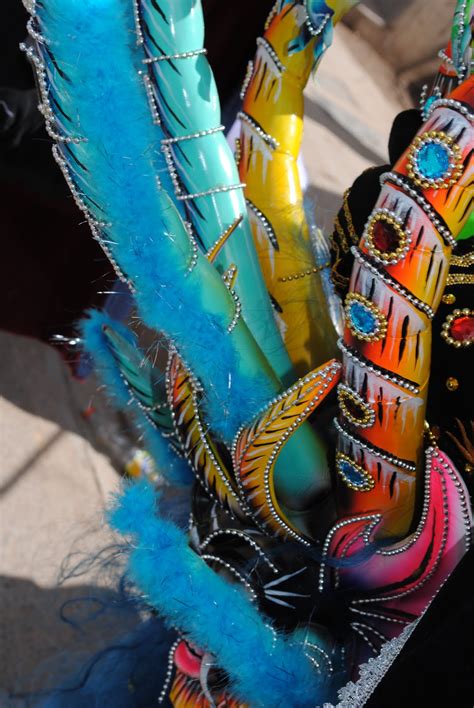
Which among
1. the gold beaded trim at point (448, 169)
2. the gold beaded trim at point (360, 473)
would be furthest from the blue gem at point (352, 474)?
the gold beaded trim at point (448, 169)

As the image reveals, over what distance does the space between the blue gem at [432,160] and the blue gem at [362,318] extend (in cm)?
9

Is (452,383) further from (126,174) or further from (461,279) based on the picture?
(126,174)

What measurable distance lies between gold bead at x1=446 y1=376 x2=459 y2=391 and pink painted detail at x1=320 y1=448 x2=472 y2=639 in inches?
2.2

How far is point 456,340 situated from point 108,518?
0.28 metres

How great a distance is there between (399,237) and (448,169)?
48 millimetres

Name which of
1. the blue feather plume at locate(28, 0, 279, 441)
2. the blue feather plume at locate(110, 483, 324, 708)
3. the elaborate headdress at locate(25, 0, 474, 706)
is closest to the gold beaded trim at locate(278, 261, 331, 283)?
the elaborate headdress at locate(25, 0, 474, 706)

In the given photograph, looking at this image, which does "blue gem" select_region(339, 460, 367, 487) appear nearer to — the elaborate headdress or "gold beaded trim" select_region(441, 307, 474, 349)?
the elaborate headdress

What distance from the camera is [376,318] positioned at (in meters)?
0.46

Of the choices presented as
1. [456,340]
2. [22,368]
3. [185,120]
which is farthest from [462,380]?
[22,368]

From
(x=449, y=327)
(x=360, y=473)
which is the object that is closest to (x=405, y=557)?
(x=360, y=473)

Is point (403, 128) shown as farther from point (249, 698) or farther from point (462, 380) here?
point (249, 698)

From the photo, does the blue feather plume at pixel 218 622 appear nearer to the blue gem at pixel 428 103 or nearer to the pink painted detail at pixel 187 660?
the pink painted detail at pixel 187 660

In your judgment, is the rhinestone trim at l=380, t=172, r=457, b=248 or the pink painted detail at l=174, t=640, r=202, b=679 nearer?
the rhinestone trim at l=380, t=172, r=457, b=248

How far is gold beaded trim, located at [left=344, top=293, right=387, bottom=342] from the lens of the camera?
45cm
